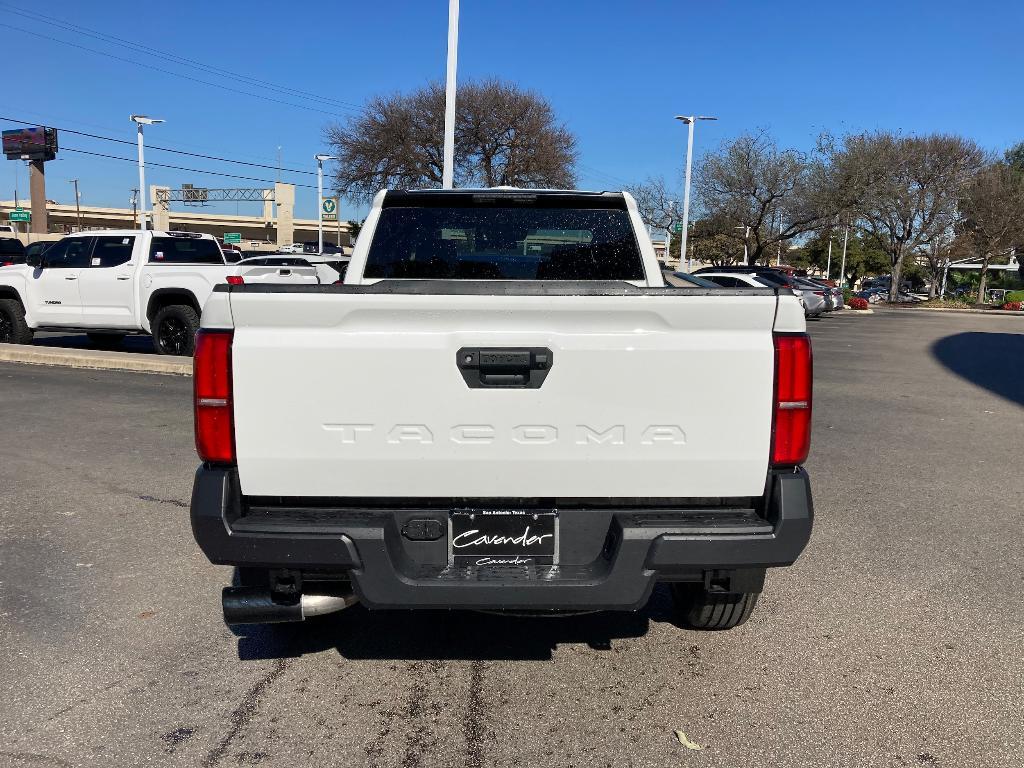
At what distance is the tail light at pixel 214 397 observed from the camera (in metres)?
2.86

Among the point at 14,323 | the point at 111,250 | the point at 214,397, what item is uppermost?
the point at 111,250

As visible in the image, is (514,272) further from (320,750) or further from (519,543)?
(320,750)

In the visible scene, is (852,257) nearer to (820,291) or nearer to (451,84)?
(820,291)

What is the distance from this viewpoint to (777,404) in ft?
9.56

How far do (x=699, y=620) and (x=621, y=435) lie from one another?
4.69ft

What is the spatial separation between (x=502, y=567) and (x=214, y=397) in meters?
1.14

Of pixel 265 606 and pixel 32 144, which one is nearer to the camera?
pixel 265 606

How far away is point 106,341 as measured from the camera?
1600 centimetres

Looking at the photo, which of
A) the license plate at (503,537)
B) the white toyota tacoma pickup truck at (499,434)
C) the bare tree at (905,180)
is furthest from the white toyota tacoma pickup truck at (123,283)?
the bare tree at (905,180)

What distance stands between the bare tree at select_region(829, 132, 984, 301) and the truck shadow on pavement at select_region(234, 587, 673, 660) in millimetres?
46156

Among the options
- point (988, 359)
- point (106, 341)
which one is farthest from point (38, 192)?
point (988, 359)

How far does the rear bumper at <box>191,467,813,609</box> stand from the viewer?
2.86m

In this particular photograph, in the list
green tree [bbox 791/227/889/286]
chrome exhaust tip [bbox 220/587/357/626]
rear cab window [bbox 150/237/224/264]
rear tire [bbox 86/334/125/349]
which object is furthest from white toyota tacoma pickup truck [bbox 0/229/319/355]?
green tree [bbox 791/227/889/286]

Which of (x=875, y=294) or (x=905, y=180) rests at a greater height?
(x=905, y=180)
